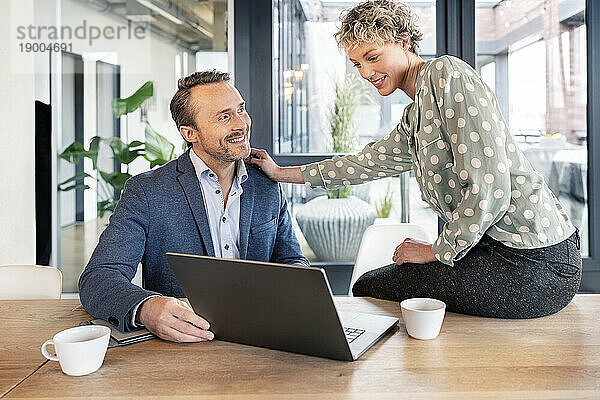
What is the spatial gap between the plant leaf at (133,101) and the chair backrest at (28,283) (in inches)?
62.8

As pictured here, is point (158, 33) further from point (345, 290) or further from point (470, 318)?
point (470, 318)

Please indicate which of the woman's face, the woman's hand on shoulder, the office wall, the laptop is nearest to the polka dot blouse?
the woman's face

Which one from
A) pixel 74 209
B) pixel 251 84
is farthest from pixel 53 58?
pixel 251 84

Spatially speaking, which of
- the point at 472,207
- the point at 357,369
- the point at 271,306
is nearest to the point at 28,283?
the point at 271,306

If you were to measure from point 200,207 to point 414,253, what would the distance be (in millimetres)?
622

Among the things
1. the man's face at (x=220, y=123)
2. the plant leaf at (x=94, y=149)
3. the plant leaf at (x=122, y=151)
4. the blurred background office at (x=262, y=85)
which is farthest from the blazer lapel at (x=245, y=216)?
the plant leaf at (x=94, y=149)

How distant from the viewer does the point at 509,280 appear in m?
1.44

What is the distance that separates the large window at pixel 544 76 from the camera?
3.45 meters

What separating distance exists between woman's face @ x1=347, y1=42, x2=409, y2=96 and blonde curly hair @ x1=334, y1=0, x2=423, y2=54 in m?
0.02

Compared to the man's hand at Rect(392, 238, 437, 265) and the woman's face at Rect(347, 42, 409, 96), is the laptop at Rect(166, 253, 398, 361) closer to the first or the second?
the man's hand at Rect(392, 238, 437, 265)

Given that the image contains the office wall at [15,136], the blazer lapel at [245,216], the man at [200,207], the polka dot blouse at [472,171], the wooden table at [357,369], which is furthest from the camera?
the office wall at [15,136]

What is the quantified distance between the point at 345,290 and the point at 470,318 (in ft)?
6.82

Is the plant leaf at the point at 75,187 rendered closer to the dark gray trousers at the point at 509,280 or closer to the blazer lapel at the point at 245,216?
the blazer lapel at the point at 245,216

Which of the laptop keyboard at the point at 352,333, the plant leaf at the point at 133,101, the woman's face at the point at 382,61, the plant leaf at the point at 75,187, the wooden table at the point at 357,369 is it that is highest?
the plant leaf at the point at 133,101
